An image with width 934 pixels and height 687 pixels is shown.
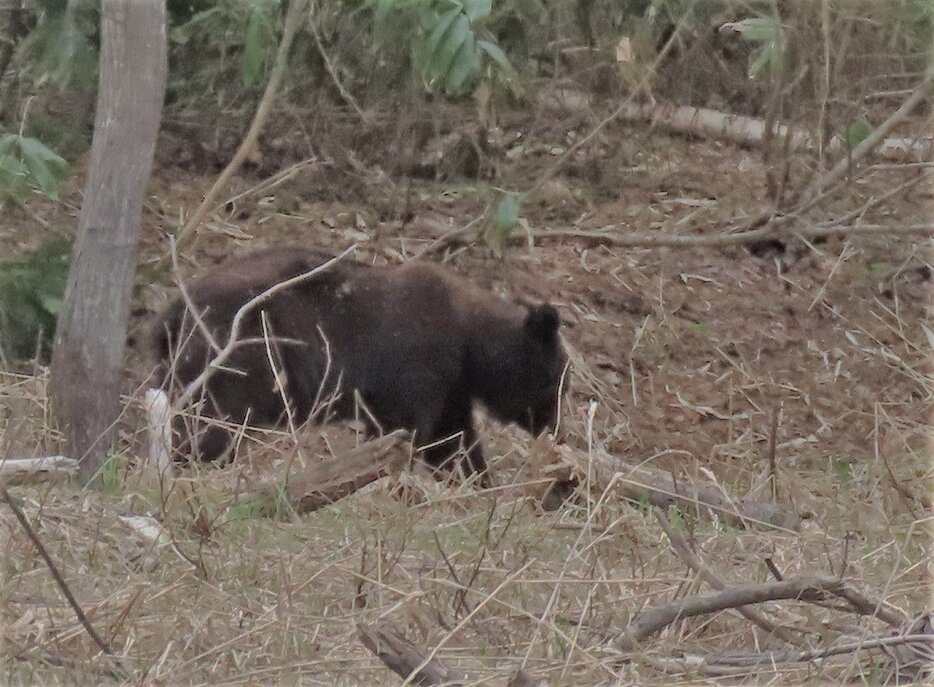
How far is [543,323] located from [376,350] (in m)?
0.96

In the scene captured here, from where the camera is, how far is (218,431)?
6.95m

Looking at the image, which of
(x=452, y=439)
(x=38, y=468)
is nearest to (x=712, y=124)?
(x=452, y=439)

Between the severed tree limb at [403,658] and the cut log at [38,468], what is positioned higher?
the severed tree limb at [403,658]

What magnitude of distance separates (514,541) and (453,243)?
15.4 ft

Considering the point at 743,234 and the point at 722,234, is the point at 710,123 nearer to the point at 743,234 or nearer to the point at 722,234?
the point at 722,234

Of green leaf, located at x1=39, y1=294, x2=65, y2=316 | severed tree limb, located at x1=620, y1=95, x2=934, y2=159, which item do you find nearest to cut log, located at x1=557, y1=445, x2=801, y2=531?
green leaf, located at x1=39, y1=294, x2=65, y2=316

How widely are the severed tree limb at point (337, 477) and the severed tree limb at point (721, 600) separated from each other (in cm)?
170

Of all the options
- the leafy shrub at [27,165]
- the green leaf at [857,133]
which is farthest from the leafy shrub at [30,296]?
the green leaf at [857,133]

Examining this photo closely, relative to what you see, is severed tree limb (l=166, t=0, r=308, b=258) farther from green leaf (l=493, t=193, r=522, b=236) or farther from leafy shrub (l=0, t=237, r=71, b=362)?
green leaf (l=493, t=193, r=522, b=236)

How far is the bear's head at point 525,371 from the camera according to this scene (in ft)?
25.8

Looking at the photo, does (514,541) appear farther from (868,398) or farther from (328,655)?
(868,398)

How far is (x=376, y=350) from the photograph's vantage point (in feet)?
25.0

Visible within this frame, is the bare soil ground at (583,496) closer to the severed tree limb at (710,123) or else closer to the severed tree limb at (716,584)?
the severed tree limb at (716,584)

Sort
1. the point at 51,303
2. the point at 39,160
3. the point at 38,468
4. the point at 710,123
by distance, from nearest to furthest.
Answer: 1. the point at 38,468
2. the point at 39,160
3. the point at 51,303
4. the point at 710,123
